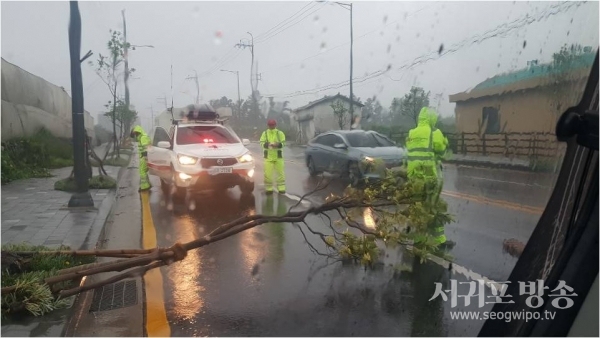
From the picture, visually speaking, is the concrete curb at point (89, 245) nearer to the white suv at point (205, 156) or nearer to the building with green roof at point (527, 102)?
the white suv at point (205, 156)

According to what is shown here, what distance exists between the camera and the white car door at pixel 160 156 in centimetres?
712

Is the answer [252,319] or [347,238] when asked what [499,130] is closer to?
[347,238]

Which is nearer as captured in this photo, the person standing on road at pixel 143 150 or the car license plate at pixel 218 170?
the car license plate at pixel 218 170

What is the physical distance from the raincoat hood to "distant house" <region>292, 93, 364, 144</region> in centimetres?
57

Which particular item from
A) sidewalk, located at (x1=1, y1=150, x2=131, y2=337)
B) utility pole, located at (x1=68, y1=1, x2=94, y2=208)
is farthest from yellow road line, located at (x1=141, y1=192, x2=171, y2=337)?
utility pole, located at (x1=68, y1=1, x2=94, y2=208)

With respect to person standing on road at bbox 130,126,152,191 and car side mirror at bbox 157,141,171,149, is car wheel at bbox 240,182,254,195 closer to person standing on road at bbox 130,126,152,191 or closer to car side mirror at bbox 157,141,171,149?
car side mirror at bbox 157,141,171,149

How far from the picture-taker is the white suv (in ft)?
23.0

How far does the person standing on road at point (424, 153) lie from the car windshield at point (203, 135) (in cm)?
253

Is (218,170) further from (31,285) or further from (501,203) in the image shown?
(501,203)

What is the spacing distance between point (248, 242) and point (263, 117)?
1506 millimetres

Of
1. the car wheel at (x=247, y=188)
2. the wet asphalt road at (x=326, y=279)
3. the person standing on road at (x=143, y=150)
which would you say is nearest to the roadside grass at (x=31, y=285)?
the wet asphalt road at (x=326, y=279)

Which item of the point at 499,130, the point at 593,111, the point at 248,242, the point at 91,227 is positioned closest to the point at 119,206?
the point at 91,227

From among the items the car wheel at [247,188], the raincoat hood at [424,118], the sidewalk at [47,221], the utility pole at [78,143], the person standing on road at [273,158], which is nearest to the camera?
the sidewalk at [47,221]

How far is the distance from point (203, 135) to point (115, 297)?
312 cm
